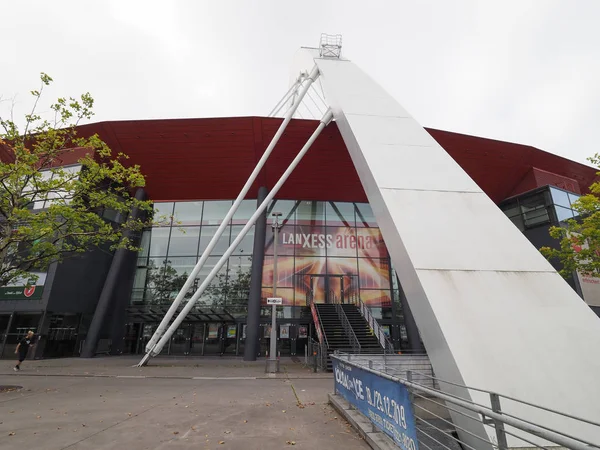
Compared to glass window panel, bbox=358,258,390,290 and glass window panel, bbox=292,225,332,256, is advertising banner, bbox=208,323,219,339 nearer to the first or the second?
glass window panel, bbox=292,225,332,256

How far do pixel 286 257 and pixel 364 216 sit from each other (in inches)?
264

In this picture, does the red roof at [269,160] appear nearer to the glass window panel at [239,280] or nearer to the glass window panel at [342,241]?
the glass window panel at [342,241]

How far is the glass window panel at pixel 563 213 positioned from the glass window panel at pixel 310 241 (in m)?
14.9

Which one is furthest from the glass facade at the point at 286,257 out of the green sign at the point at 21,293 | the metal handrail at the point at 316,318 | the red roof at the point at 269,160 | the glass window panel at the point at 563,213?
the glass window panel at the point at 563,213

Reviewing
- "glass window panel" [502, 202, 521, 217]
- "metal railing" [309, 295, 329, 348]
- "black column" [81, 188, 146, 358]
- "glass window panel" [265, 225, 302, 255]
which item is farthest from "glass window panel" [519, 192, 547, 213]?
"black column" [81, 188, 146, 358]

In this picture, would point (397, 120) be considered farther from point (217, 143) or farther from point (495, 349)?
point (217, 143)

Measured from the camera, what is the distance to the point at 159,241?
77.6 ft

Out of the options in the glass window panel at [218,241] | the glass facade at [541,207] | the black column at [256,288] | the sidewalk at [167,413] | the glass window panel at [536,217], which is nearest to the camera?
the sidewalk at [167,413]

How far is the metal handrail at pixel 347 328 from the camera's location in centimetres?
1603

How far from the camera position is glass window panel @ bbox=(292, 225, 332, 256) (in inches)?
900

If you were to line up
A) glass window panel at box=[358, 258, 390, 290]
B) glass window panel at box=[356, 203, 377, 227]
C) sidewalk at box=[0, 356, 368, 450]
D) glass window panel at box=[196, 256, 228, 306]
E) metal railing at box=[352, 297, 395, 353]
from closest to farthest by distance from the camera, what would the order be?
sidewalk at box=[0, 356, 368, 450] < metal railing at box=[352, 297, 395, 353] < glass window panel at box=[196, 256, 228, 306] < glass window panel at box=[358, 258, 390, 290] < glass window panel at box=[356, 203, 377, 227]

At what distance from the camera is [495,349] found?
176 inches

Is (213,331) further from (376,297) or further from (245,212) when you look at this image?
(376,297)

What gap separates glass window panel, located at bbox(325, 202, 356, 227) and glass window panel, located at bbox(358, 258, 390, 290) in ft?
9.76
